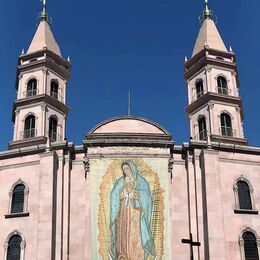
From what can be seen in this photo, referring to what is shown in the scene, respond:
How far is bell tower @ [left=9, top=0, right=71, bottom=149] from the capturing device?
46125 millimetres

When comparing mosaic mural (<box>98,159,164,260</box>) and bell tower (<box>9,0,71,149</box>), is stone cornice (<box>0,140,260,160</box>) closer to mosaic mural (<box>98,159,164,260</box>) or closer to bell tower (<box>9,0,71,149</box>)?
mosaic mural (<box>98,159,164,260</box>)

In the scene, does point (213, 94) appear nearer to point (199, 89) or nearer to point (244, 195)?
point (199, 89)

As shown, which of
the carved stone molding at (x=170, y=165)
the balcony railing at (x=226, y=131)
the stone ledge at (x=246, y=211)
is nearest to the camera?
the stone ledge at (x=246, y=211)

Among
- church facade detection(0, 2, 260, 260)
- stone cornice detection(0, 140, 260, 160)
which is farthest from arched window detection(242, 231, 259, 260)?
stone cornice detection(0, 140, 260, 160)

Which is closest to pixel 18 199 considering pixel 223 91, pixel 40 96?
pixel 40 96

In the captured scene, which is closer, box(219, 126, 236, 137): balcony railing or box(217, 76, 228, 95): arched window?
box(219, 126, 236, 137): balcony railing

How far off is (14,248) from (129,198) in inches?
329

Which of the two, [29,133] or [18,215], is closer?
[18,215]

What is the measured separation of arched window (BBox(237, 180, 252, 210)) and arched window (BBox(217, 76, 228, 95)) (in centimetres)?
1141

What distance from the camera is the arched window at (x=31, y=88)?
47.7 metres

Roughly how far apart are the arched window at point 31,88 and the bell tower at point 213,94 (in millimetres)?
13415

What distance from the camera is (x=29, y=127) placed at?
4644cm

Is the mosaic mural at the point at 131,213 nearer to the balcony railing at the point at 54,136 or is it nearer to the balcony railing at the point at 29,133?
the balcony railing at the point at 54,136

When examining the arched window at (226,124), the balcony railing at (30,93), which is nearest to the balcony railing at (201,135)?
the arched window at (226,124)
